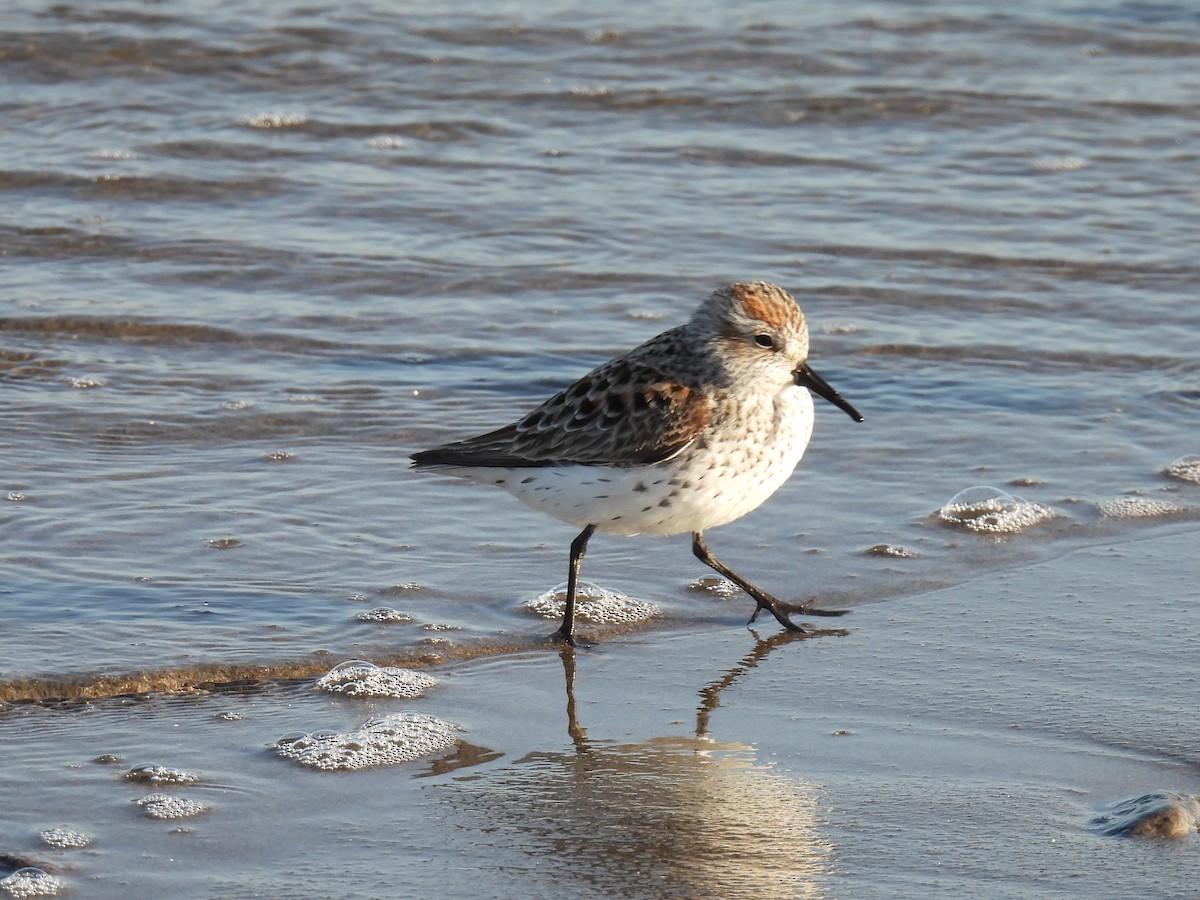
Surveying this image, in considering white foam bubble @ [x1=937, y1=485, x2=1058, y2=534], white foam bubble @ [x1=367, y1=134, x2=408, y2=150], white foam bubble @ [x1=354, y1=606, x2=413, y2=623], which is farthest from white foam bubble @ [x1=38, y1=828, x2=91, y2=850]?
white foam bubble @ [x1=367, y1=134, x2=408, y2=150]

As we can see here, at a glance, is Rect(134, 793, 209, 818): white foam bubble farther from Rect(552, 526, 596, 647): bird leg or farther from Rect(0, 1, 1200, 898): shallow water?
Rect(552, 526, 596, 647): bird leg

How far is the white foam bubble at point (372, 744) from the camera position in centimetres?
470

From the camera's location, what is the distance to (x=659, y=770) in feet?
15.3

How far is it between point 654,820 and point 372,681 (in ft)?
4.11

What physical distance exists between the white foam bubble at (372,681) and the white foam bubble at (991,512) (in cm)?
243

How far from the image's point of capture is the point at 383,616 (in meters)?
5.82

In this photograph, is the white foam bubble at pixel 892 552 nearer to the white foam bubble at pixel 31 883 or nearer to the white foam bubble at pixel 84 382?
the white foam bubble at pixel 31 883

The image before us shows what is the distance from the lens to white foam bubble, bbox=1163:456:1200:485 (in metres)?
7.22

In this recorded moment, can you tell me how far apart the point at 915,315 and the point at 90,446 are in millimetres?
4557

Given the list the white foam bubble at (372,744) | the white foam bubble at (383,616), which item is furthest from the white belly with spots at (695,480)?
the white foam bubble at (372,744)

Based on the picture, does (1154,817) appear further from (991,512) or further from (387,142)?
(387,142)

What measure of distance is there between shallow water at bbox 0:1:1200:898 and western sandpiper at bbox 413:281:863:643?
412mm

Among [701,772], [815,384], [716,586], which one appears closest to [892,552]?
[716,586]

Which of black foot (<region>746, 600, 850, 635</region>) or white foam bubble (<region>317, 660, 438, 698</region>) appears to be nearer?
white foam bubble (<region>317, 660, 438, 698</region>)
